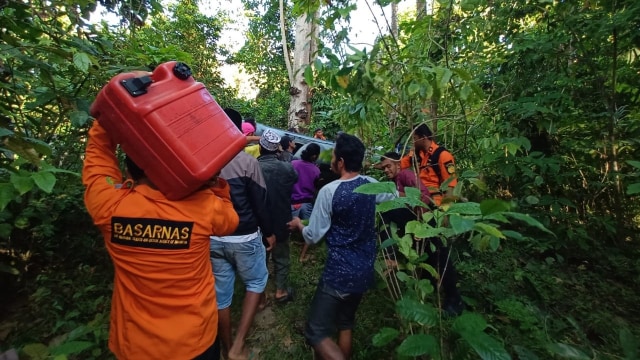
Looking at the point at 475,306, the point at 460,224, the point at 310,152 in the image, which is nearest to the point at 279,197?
the point at 310,152

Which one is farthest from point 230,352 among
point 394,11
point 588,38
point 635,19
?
point 394,11

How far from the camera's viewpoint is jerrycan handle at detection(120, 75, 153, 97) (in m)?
1.18

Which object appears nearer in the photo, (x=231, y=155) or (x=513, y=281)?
(x=231, y=155)

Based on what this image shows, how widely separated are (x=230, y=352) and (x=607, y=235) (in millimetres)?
4588

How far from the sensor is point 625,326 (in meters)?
2.89

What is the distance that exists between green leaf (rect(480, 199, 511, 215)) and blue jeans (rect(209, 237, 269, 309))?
1.81 meters

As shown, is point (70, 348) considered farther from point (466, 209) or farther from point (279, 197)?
point (279, 197)

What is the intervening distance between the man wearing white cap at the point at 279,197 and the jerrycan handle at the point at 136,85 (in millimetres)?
1938

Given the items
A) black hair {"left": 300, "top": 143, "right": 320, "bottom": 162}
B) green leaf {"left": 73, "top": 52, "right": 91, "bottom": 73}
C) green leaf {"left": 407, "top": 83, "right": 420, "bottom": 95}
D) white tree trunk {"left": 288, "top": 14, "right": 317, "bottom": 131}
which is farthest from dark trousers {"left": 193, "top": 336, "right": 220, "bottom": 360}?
white tree trunk {"left": 288, "top": 14, "right": 317, "bottom": 131}

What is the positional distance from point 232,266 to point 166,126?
162 centimetres

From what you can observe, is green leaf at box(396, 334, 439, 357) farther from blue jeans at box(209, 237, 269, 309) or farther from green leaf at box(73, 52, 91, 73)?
green leaf at box(73, 52, 91, 73)

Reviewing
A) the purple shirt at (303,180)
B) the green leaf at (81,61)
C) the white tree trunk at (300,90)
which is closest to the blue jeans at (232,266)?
the green leaf at (81,61)

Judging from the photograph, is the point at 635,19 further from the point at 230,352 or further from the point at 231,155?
the point at 230,352

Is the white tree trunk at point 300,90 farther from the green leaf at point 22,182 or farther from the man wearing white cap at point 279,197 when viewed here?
the green leaf at point 22,182
